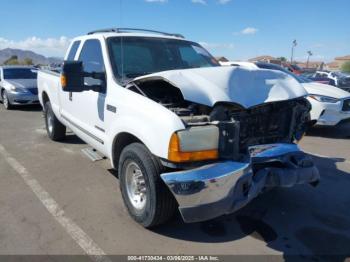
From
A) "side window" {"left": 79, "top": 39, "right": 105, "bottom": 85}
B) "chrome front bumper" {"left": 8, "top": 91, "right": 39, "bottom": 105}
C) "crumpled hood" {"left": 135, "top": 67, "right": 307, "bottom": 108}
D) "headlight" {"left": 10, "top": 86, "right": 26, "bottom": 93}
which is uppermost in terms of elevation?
"side window" {"left": 79, "top": 39, "right": 105, "bottom": 85}

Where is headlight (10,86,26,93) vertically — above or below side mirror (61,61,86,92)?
below

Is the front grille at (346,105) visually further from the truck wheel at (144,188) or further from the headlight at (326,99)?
the truck wheel at (144,188)

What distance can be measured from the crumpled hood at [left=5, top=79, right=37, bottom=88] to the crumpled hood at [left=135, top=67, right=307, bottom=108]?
952 cm

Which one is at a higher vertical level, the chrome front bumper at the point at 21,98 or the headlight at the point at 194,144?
the headlight at the point at 194,144

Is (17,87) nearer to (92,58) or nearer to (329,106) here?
(92,58)

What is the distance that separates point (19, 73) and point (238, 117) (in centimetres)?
1166

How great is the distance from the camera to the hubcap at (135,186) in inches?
134

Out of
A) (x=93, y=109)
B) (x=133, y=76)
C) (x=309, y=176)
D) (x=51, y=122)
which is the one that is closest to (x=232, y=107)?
(x=309, y=176)

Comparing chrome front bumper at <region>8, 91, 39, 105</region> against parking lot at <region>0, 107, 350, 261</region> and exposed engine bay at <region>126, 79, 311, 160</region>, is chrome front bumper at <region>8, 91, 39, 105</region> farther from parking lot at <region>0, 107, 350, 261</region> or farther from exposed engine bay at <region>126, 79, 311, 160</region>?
exposed engine bay at <region>126, 79, 311, 160</region>

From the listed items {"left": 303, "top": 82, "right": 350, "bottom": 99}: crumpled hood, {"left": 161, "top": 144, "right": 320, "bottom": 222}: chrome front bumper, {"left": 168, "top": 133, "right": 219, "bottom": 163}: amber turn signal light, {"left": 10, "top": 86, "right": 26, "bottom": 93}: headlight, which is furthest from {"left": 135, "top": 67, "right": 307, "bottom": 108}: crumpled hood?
{"left": 10, "top": 86, "right": 26, "bottom": 93}: headlight

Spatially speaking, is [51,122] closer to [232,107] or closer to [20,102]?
[232,107]

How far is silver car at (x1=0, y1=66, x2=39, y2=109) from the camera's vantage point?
11.3 m

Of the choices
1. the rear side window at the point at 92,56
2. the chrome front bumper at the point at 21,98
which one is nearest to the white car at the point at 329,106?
the rear side window at the point at 92,56

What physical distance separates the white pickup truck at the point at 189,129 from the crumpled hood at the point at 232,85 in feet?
0.03
